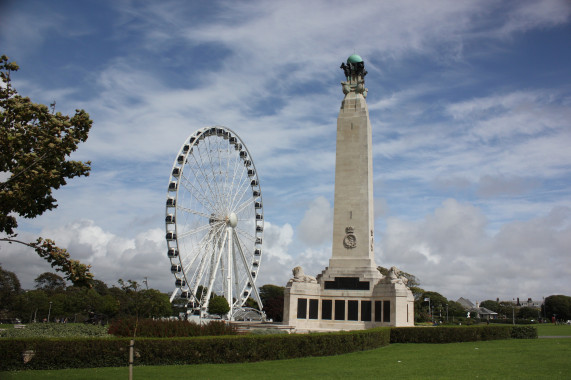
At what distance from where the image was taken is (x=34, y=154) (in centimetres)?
1155

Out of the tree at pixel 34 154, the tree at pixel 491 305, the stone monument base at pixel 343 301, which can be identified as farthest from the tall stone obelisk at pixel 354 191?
the tree at pixel 491 305

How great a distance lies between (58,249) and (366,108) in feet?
91.3

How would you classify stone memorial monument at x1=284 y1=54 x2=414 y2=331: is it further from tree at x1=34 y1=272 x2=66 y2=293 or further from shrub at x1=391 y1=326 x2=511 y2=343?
tree at x1=34 y1=272 x2=66 y2=293

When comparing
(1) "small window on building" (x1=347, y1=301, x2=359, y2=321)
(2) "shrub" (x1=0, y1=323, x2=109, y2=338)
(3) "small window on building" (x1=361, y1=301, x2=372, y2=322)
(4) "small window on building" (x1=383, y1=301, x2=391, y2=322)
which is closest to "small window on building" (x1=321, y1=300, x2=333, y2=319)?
(1) "small window on building" (x1=347, y1=301, x2=359, y2=321)

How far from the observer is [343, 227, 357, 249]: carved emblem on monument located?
33.5m

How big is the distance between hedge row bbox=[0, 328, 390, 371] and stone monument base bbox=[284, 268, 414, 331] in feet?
41.2

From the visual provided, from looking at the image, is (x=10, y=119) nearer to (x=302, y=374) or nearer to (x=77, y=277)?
(x=77, y=277)

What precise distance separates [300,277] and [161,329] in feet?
50.4

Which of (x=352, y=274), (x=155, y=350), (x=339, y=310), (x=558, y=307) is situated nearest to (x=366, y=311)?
(x=339, y=310)

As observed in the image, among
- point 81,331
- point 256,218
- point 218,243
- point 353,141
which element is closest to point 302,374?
point 81,331

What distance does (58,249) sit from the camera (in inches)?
456

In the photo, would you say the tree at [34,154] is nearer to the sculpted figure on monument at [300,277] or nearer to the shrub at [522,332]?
the sculpted figure on monument at [300,277]

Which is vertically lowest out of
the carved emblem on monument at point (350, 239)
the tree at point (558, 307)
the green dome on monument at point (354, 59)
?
the tree at point (558, 307)

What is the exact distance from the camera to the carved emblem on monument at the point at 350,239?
33469 mm
